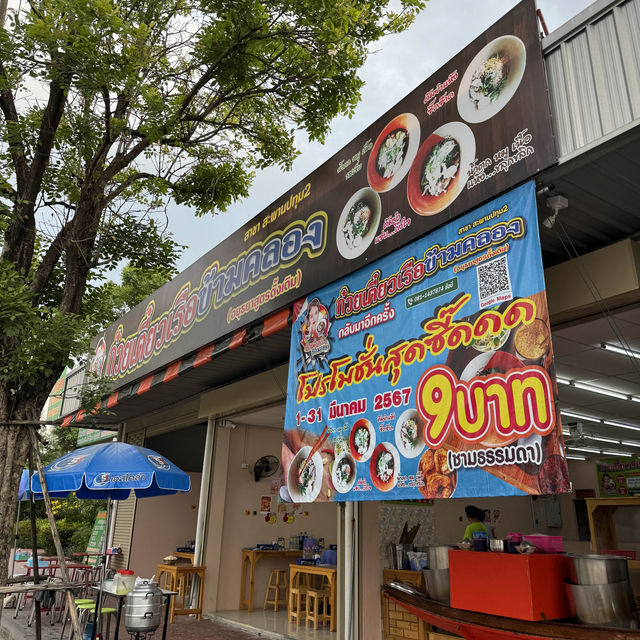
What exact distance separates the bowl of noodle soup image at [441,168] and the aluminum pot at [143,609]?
4.15m

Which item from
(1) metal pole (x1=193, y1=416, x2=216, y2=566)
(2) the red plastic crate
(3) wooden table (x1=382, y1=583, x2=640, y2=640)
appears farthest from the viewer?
(1) metal pole (x1=193, y1=416, x2=216, y2=566)

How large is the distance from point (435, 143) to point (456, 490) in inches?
98.1

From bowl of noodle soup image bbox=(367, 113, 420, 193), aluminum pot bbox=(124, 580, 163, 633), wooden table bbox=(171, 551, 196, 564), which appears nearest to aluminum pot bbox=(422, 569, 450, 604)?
aluminum pot bbox=(124, 580, 163, 633)

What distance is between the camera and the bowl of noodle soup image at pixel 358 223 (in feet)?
15.2

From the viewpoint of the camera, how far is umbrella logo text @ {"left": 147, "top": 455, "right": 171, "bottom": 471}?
564 cm

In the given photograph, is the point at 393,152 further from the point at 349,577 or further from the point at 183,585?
the point at 183,585

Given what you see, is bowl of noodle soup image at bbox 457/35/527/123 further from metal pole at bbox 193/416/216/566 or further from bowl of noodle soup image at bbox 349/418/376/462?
metal pole at bbox 193/416/216/566

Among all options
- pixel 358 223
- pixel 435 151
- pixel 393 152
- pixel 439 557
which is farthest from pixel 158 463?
pixel 435 151

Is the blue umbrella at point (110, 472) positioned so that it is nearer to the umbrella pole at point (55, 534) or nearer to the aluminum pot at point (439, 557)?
the umbrella pole at point (55, 534)

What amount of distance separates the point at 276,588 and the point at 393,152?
7089mm

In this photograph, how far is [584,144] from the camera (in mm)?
3162

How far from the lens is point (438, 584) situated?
444 cm

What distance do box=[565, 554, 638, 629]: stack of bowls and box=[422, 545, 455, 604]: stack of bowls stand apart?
112 cm

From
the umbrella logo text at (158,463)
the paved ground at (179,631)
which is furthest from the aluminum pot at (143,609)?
the paved ground at (179,631)
